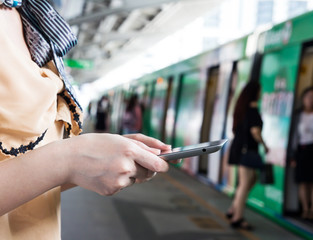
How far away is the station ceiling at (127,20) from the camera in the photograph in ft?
35.6

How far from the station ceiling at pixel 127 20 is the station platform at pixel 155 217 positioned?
4.22 m

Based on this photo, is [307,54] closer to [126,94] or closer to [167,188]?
[167,188]

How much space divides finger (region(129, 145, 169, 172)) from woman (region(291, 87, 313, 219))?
4863 millimetres

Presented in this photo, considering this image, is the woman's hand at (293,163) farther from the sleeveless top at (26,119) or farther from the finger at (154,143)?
the sleeveless top at (26,119)

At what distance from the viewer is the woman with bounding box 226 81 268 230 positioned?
487cm

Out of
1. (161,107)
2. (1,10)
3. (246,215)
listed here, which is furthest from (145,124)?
(1,10)

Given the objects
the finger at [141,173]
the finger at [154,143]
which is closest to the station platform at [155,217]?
the finger at [154,143]

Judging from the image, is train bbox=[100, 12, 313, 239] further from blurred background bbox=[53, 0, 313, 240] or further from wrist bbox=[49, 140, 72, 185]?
wrist bbox=[49, 140, 72, 185]

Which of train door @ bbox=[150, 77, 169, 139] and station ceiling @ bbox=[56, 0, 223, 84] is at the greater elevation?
station ceiling @ bbox=[56, 0, 223, 84]

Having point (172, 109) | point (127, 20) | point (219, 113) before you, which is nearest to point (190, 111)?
point (172, 109)

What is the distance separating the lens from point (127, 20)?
17734 millimetres

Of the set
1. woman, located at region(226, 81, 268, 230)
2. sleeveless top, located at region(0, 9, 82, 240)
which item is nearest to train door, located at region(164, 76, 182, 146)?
woman, located at region(226, 81, 268, 230)

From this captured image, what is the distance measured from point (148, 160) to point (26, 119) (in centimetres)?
24

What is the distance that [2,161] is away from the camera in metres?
0.71
